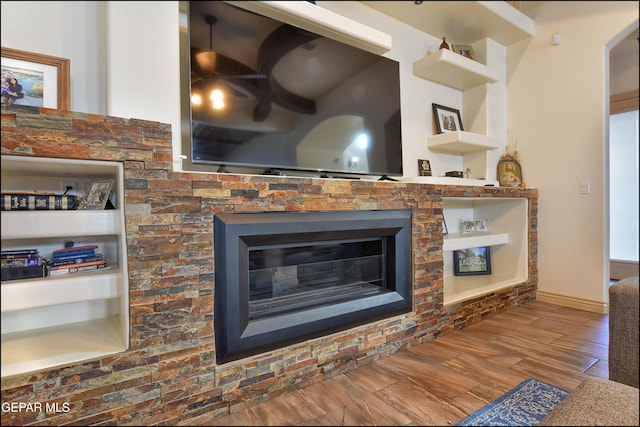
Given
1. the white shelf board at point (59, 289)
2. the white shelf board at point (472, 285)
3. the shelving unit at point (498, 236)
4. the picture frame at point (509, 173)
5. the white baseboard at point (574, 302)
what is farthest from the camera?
the picture frame at point (509, 173)

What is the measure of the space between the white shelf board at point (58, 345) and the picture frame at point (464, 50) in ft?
9.10

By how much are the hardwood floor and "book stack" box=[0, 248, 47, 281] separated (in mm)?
735

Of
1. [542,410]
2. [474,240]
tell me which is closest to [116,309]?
[542,410]

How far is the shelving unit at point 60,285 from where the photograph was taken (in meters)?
0.93

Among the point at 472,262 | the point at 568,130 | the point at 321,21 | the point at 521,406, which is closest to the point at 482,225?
the point at 472,262

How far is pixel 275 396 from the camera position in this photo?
4.29 feet

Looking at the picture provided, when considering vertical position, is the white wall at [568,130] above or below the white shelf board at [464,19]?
below

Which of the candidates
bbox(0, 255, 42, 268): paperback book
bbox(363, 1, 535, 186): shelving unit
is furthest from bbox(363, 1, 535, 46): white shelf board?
bbox(0, 255, 42, 268): paperback book

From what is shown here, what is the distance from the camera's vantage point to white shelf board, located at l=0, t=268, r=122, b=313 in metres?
0.89

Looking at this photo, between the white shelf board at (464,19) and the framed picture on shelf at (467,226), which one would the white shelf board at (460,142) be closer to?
the framed picture on shelf at (467,226)

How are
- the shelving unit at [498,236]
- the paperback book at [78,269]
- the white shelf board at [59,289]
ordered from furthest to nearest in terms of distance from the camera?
the shelving unit at [498,236]
the paperback book at [78,269]
the white shelf board at [59,289]

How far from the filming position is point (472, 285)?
233 cm

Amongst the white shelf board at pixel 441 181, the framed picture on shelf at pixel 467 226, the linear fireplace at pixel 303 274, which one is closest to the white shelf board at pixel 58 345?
the linear fireplace at pixel 303 274

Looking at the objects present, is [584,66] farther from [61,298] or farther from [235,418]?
[61,298]
